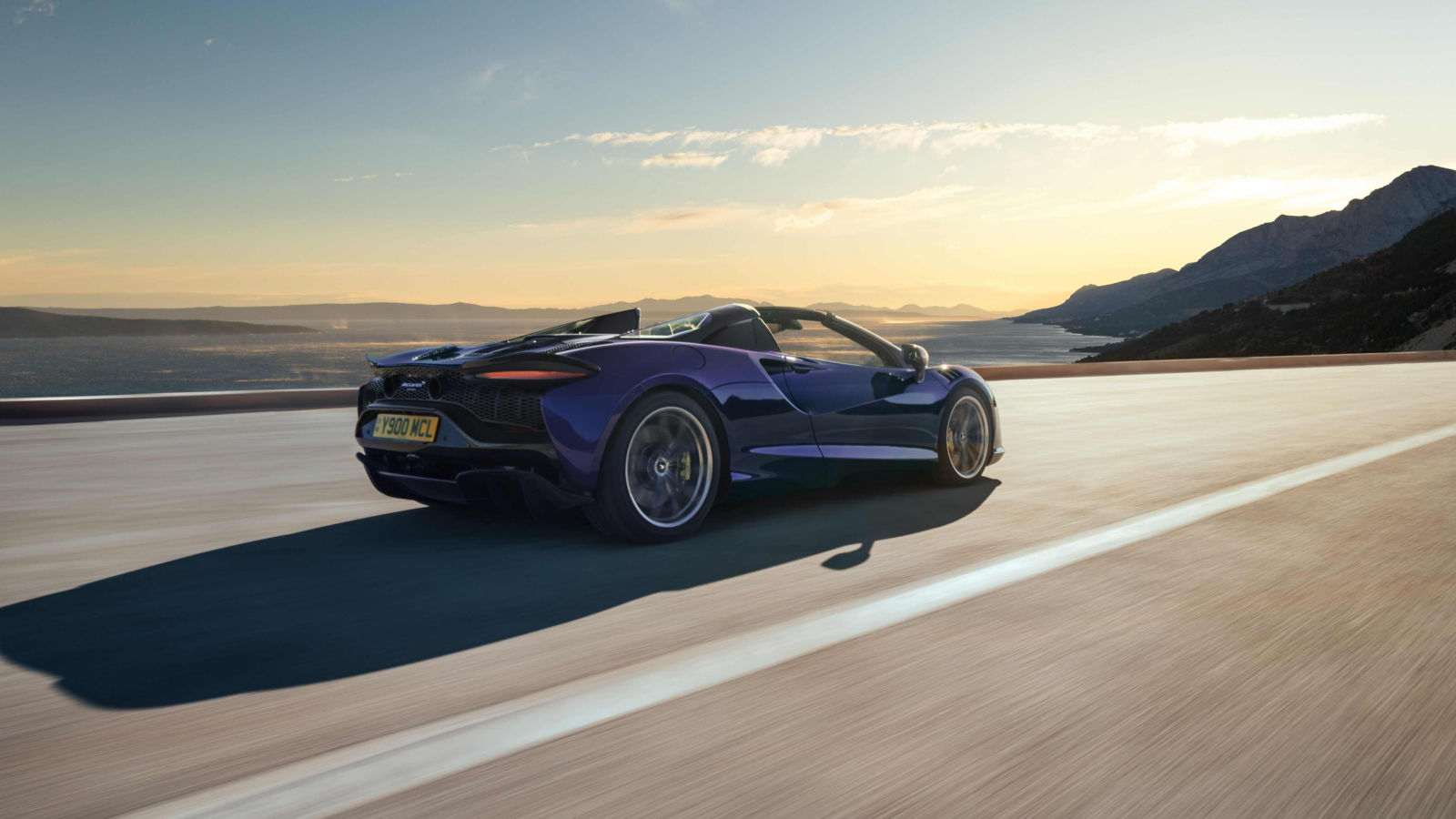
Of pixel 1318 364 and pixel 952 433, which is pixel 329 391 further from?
pixel 1318 364

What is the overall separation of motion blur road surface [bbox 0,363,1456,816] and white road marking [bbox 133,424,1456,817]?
0.06 m

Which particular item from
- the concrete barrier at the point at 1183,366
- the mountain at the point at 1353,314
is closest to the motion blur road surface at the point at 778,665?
the concrete barrier at the point at 1183,366

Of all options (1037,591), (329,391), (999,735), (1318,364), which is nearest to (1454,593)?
(1037,591)

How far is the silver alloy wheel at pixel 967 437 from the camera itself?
22.8ft

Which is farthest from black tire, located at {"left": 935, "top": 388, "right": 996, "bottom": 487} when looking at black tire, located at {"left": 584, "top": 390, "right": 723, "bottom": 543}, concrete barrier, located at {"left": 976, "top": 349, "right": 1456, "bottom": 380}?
concrete barrier, located at {"left": 976, "top": 349, "right": 1456, "bottom": 380}

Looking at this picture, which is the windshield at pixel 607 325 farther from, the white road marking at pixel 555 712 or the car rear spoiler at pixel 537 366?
the white road marking at pixel 555 712

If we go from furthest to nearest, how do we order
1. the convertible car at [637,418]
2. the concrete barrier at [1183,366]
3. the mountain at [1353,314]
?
the mountain at [1353,314], the concrete barrier at [1183,366], the convertible car at [637,418]

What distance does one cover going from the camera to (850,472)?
6105 millimetres

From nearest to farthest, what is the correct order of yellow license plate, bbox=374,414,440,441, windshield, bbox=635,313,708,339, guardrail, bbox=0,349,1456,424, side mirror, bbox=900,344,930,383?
1. yellow license plate, bbox=374,414,440,441
2. windshield, bbox=635,313,708,339
3. side mirror, bbox=900,344,930,383
4. guardrail, bbox=0,349,1456,424

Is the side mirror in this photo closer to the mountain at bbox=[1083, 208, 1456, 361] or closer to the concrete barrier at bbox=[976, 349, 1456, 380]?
the concrete barrier at bbox=[976, 349, 1456, 380]

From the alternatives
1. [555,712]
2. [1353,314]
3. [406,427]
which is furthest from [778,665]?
[1353,314]

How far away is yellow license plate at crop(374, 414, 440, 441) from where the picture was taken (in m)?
5.09

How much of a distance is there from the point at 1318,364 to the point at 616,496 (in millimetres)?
30240

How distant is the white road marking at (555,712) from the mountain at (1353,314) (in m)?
78.7
